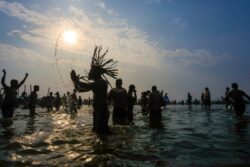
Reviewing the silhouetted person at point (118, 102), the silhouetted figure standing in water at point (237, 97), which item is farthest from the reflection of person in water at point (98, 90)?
the silhouetted figure standing in water at point (237, 97)

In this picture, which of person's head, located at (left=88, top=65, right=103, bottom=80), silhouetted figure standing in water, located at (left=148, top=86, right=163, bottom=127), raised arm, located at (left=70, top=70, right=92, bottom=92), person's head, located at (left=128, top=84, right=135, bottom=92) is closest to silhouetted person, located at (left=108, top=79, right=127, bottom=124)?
person's head, located at (left=128, top=84, right=135, bottom=92)

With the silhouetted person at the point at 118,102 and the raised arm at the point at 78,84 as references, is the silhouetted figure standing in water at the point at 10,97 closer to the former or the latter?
the silhouetted person at the point at 118,102

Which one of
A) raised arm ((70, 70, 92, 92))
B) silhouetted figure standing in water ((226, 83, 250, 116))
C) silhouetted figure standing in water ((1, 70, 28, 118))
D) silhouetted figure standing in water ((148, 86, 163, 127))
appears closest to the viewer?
raised arm ((70, 70, 92, 92))

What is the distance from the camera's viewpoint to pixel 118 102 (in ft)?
41.4

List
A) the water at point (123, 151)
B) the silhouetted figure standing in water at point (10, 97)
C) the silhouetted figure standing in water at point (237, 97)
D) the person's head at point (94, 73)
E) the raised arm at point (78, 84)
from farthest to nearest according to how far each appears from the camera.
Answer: the silhouetted figure standing in water at point (237, 97), the silhouetted figure standing in water at point (10, 97), the person's head at point (94, 73), the raised arm at point (78, 84), the water at point (123, 151)

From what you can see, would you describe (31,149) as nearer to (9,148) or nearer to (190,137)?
(9,148)

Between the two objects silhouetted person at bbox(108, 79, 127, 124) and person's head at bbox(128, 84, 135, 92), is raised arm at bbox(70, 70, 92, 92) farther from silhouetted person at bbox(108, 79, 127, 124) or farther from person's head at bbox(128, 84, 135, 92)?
person's head at bbox(128, 84, 135, 92)

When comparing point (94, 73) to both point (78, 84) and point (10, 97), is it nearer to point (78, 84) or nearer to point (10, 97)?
point (78, 84)

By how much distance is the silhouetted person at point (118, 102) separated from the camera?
12.6 m

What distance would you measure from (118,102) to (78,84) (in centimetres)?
462

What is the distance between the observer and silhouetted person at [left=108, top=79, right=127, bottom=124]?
12602 mm

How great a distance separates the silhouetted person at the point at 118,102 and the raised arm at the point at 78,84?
423 cm

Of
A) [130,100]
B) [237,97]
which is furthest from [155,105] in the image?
[237,97]

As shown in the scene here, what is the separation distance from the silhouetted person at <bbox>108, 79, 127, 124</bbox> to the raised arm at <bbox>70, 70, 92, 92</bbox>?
4234 millimetres
